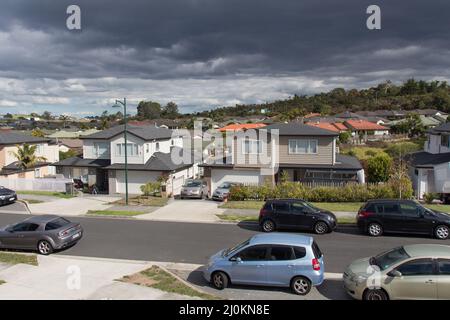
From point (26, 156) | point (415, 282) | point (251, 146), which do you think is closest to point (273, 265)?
point (415, 282)

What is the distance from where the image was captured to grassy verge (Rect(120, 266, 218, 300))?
1086 centimetres

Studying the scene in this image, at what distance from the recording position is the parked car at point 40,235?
15.7m

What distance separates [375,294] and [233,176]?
81.4 feet

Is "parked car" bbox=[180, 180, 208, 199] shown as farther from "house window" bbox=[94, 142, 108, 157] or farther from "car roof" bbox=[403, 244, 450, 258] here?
"car roof" bbox=[403, 244, 450, 258]

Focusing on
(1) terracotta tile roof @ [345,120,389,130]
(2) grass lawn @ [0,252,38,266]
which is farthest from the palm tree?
(1) terracotta tile roof @ [345,120,389,130]

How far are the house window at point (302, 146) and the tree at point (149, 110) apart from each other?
502 feet

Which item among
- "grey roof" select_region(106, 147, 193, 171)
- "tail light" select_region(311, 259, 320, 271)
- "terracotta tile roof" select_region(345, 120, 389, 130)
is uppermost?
"terracotta tile roof" select_region(345, 120, 389, 130)

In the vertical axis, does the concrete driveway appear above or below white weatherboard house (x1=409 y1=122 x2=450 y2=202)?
below

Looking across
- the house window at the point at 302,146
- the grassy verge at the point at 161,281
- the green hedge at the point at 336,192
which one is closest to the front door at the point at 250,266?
the grassy verge at the point at 161,281

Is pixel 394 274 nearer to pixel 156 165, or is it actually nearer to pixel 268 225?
pixel 268 225

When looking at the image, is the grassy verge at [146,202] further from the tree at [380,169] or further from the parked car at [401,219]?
the tree at [380,169]

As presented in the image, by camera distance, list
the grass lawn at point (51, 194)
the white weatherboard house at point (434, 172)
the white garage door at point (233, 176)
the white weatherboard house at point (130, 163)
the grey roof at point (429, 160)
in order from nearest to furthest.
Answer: the white weatherboard house at point (434, 172)
the grey roof at point (429, 160)
the grass lawn at point (51, 194)
the white garage door at point (233, 176)
the white weatherboard house at point (130, 163)

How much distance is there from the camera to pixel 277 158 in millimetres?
35031

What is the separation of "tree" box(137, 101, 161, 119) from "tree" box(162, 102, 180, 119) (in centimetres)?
284
